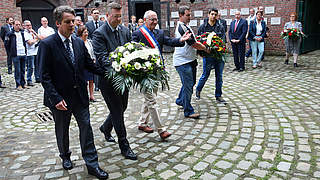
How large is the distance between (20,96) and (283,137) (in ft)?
23.8

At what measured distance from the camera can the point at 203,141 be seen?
4879 millimetres

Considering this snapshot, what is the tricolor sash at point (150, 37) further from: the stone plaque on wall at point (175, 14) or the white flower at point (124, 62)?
the stone plaque on wall at point (175, 14)

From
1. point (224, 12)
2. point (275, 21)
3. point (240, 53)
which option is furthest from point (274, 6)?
point (240, 53)

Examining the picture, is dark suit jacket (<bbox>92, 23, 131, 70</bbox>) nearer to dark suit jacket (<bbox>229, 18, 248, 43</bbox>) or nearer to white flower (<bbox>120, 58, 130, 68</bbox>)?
white flower (<bbox>120, 58, 130, 68</bbox>)

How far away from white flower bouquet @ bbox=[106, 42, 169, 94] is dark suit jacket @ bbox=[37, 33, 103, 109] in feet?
1.41

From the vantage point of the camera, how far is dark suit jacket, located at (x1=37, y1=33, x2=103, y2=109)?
139 inches

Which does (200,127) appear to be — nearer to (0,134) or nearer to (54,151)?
(54,151)

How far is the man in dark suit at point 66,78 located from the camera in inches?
140

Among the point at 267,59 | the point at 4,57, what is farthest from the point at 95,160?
the point at 4,57

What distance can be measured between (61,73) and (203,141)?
256 cm

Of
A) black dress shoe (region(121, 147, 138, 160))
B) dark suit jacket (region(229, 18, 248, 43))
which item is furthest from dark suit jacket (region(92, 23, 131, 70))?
dark suit jacket (region(229, 18, 248, 43))

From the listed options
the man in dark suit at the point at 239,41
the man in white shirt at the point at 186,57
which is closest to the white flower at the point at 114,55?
the man in white shirt at the point at 186,57

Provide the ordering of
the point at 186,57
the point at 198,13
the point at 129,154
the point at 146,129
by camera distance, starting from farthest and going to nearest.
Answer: the point at 198,13 → the point at 186,57 → the point at 146,129 → the point at 129,154

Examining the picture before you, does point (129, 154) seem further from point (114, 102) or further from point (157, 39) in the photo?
point (157, 39)
